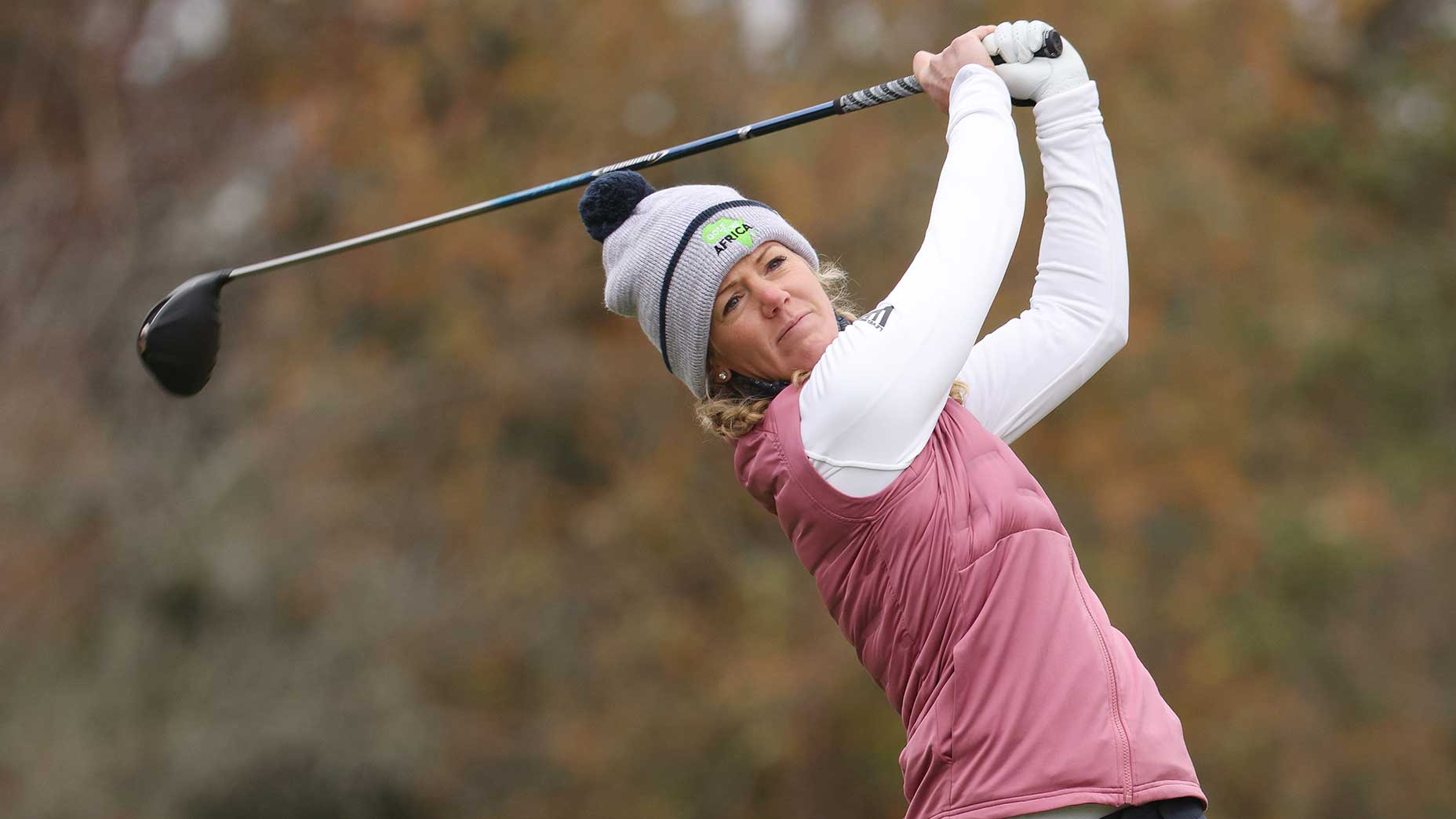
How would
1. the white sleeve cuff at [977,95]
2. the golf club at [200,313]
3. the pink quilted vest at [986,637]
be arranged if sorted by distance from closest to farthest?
the pink quilted vest at [986,637], the white sleeve cuff at [977,95], the golf club at [200,313]

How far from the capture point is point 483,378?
10.3 m

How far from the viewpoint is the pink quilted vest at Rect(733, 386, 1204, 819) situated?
5.98 ft

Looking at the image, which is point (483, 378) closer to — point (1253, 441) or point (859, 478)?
point (1253, 441)

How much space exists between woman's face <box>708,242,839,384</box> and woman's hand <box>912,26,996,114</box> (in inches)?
10.9

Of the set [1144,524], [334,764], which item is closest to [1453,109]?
[1144,524]

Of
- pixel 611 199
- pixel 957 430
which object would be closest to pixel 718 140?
pixel 611 199

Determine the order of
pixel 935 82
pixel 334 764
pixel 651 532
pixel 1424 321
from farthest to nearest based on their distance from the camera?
1. pixel 1424 321
2. pixel 651 532
3. pixel 334 764
4. pixel 935 82

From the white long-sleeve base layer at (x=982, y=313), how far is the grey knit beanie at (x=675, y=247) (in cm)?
22

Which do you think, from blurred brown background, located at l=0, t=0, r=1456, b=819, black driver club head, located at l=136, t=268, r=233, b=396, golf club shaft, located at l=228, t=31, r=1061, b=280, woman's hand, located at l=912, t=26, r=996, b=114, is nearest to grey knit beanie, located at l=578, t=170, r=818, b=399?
golf club shaft, located at l=228, t=31, r=1061, b=280

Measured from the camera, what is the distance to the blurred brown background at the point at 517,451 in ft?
30.2

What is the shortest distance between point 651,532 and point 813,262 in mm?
8030

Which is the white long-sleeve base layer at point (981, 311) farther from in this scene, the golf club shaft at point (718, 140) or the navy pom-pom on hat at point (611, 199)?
the navy pom-pom on hat at point (611, 199)

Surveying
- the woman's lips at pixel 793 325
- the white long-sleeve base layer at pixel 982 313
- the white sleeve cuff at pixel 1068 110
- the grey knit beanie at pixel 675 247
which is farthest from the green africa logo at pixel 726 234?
the white sleeve cuff at pixel 1068 110

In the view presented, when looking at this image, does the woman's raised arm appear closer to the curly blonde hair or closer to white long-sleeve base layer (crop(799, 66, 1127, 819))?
white long-sleeve base layer (crop(799, 66, 1127, 819))
